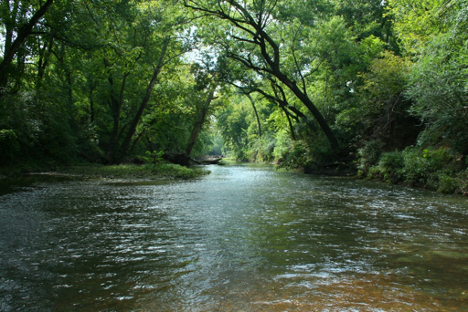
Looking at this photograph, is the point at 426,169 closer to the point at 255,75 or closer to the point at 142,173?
the point at 142,173

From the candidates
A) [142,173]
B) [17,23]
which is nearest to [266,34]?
[142,173]

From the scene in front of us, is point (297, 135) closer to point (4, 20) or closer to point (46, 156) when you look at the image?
point (46, 156)

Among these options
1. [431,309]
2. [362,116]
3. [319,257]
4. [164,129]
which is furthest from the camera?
[164,129]

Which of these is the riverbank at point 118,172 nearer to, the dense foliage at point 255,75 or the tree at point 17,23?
the dense foliage at point 255,75

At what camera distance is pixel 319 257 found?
3699 millimetres

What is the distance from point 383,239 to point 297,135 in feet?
62.6

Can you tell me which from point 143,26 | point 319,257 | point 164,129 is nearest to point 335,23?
point 143,26

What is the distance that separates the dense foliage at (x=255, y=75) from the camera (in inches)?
419

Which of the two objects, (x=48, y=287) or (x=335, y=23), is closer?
(x=48, y=287)

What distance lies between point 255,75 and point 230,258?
20.1 meters

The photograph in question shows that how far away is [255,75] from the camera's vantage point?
2236 centimetres

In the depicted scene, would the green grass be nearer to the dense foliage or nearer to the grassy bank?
the dense foliage

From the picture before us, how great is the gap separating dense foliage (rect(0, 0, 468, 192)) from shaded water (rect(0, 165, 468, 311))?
5.73 meters

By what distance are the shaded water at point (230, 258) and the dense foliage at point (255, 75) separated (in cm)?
573
